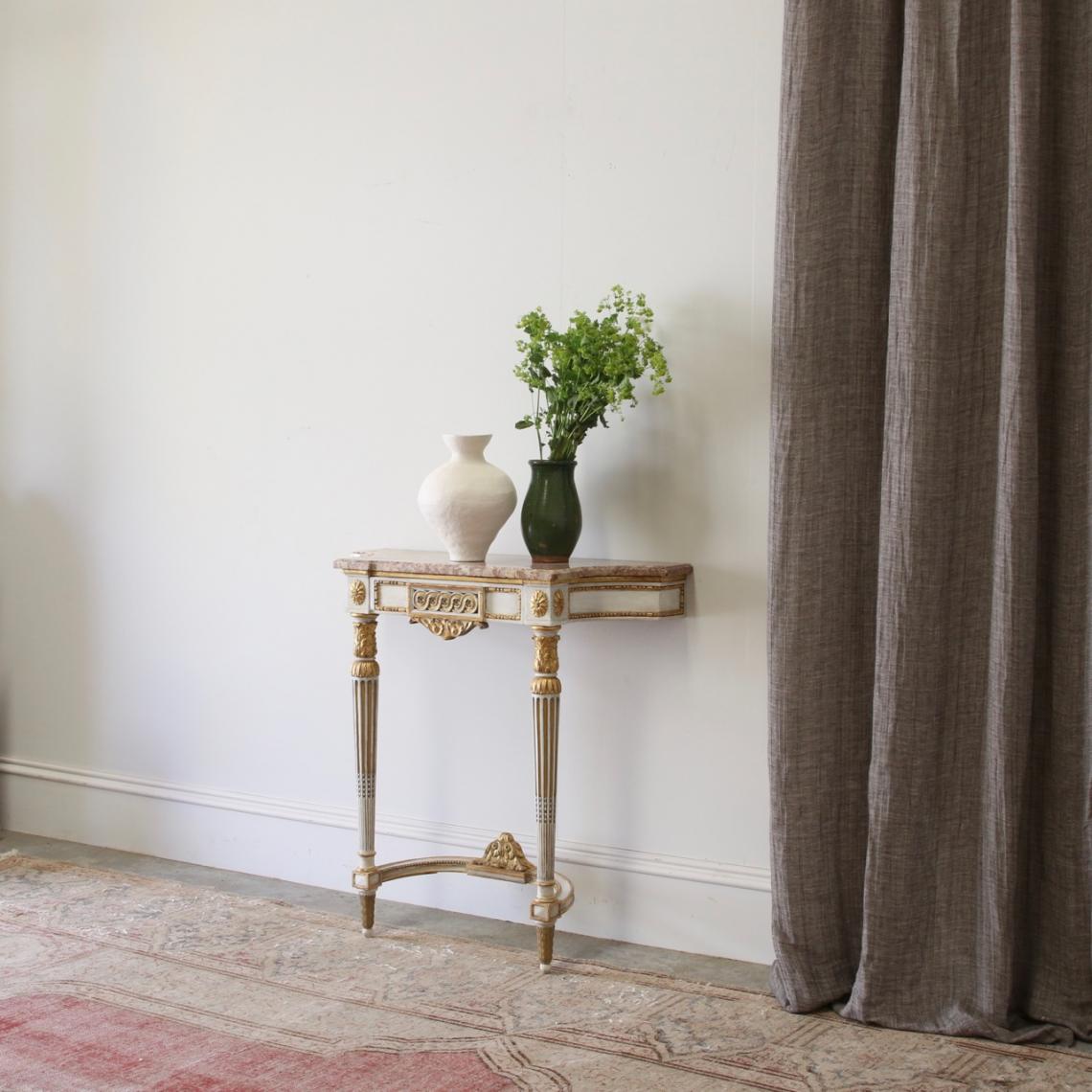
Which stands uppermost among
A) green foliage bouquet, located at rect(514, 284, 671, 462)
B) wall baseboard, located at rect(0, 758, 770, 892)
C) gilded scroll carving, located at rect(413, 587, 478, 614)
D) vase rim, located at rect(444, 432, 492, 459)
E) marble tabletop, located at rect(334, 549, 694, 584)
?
green foliage bouquet, located at rect(514, 284, 671, 462)

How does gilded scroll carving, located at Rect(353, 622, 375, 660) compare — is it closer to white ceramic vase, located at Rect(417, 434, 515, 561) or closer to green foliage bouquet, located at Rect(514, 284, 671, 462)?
white ceramic vase, located at Rect(417, 434, 515, 561)

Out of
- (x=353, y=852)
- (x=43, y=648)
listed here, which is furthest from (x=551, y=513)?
(x=43, y=648)

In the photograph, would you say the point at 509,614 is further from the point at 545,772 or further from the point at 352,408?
the point at 352,408

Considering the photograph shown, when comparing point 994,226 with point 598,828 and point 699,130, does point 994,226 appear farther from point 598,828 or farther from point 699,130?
point 598,828

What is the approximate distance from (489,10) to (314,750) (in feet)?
6.15

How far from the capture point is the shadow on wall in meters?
3.88

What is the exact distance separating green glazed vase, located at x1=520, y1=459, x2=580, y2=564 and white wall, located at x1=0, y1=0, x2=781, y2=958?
0.21 metres

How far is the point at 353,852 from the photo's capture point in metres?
3.35

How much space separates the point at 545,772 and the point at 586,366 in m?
0.84

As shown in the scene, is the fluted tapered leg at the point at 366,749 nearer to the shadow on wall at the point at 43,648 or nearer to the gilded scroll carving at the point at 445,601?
the gilded scroll carving at the point at 445,601

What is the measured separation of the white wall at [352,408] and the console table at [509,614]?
18cm

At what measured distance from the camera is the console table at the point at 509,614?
2.72 m

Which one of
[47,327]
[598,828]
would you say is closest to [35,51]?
[47,327]

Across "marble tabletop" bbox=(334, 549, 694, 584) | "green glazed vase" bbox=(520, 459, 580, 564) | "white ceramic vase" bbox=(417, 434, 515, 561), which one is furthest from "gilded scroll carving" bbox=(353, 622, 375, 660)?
"green glazed vase" bbox=(520, 459, 580, 564)
